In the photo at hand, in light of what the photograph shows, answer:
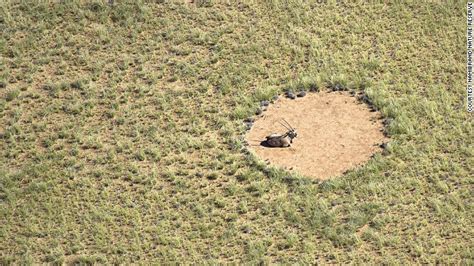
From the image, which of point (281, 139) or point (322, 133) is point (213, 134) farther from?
point (322, 133)

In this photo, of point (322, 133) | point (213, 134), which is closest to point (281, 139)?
point (322, 133)

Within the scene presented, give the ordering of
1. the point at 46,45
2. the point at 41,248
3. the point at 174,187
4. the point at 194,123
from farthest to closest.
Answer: the point at 46,45, the point at 194,123, the point at 174,187, the point at 41,248

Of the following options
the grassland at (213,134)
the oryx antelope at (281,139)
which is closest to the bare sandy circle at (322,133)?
the oryx antelope at (281,139)

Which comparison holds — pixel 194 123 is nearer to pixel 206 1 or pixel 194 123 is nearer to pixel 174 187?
pixel 174 187

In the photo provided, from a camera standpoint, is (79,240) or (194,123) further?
(194,123)

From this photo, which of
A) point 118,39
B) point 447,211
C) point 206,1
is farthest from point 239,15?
point 447,211

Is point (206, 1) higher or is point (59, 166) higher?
point (206, 1)
